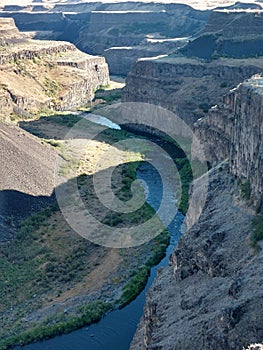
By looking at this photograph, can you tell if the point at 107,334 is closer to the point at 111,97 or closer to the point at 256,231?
the point at 256,231

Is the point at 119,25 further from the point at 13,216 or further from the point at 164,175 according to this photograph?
the point at 13,216

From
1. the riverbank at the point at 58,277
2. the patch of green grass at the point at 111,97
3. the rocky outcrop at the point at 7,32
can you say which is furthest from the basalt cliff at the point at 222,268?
the rocky outcrop at the point at 7,32

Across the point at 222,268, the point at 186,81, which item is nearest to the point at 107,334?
the point at 222,268

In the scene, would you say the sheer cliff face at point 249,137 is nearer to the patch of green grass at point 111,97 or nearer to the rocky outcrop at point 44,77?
the rocky outcrop at point 44,77

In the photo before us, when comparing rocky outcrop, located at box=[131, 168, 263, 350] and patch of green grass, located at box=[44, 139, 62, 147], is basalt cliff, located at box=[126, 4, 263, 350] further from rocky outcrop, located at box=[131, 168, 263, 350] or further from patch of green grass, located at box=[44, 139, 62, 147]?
patch of green grass, located at box=[44, 139, 62, 147]

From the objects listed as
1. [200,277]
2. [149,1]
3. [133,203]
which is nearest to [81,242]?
[133,203]

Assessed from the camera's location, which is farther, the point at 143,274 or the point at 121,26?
the point at 121,26

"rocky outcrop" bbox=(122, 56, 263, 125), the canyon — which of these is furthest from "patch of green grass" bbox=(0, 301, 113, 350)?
"rocky outcrop" bbox=(122, 56, 263, 125)
